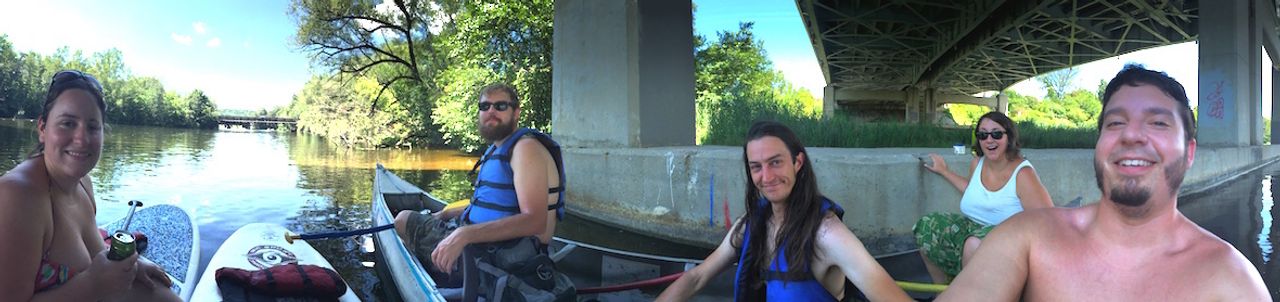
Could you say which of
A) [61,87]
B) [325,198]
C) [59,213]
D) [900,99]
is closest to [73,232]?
[59,213]

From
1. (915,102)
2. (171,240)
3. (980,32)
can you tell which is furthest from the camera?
(915,102)

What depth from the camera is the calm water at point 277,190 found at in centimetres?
883

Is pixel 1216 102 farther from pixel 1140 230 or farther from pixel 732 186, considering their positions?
pixel 1140 230

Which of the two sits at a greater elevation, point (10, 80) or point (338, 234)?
point (10, 80)

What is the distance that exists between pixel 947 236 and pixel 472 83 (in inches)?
768

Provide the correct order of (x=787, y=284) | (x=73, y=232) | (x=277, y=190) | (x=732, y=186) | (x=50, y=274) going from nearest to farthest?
(x=50, y=274) → (x=73, y=232) → (x=787, y=284) → (x=732, y=186) → (x=277, y=190)

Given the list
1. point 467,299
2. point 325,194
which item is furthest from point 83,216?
point 325,194

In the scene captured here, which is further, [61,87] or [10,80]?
[10,80]

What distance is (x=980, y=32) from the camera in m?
25.8

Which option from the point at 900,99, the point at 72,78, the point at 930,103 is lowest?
the point at 72,78

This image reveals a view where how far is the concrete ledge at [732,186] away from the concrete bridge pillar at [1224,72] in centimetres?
960

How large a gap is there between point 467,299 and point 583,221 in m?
6.84

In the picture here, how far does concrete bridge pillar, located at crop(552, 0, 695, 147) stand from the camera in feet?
31.9

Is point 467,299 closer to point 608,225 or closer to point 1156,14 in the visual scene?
point 608,225
